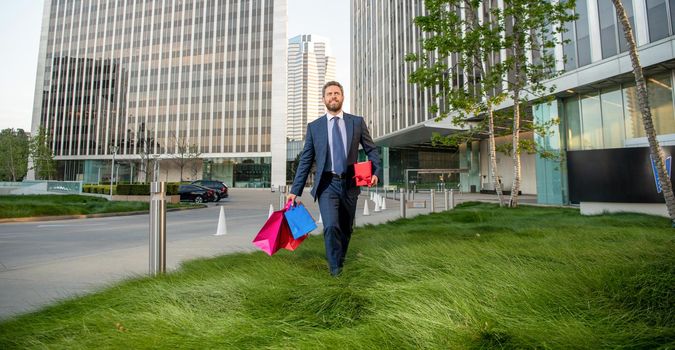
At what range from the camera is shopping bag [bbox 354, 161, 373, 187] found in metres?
3.27

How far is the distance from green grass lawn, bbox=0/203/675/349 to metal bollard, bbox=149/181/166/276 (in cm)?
44

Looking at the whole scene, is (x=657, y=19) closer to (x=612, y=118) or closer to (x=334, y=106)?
(x=612, y=118)

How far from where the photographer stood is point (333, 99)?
11.5 feet

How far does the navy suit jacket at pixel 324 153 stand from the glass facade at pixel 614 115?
1562cm

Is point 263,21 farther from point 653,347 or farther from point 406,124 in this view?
point 653,347

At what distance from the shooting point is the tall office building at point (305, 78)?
522 ft

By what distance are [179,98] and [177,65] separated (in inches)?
270

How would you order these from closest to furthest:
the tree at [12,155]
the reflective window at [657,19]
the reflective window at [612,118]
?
the reflective window at [657,19]
the reflective window at [612,118]
the tree at [12,155]

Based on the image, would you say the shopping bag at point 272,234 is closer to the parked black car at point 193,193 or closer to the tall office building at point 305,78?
the parked black car at point 193,193

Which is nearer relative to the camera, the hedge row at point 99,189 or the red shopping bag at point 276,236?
the red shopping bag at point 276,236

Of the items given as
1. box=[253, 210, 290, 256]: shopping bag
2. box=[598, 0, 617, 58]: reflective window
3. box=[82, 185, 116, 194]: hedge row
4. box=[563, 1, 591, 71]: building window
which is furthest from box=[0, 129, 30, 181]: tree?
box=[598, 0, 617, 58]: reflective window

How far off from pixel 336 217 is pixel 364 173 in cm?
51

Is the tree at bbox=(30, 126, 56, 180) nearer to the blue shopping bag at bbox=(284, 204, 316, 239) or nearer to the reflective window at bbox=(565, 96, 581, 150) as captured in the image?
the reflective window at bbox=(565, 96, 581, 150)

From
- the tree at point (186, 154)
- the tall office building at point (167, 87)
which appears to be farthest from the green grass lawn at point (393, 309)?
the tree at point (186, 154)
